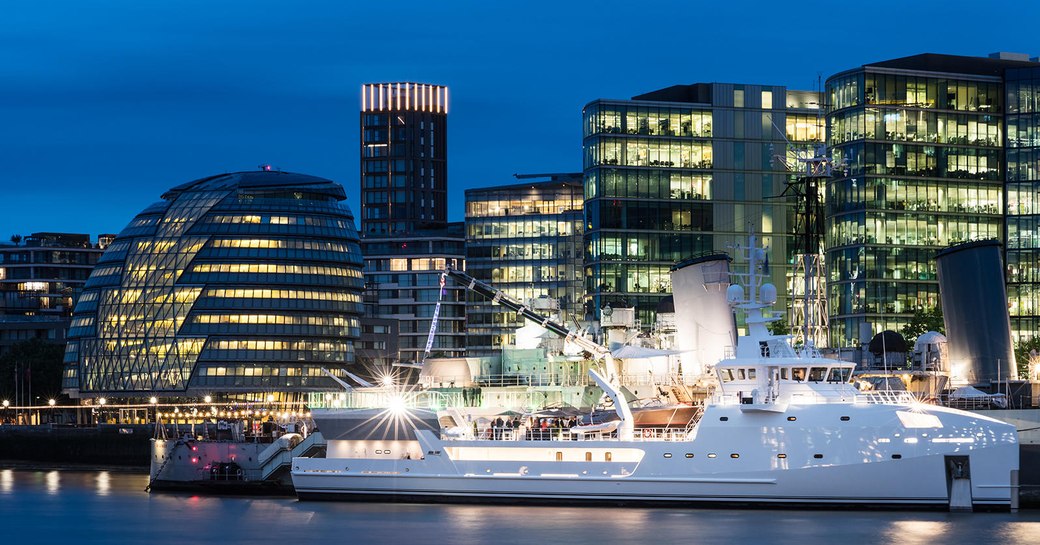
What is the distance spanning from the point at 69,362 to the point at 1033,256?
10513 centimetres

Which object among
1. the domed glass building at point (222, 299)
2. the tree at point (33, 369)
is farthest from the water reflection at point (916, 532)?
the tree at point (33, 369)

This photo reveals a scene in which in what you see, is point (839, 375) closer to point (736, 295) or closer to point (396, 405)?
point (736, 295)

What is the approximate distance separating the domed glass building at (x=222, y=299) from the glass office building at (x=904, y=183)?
66.3 meters

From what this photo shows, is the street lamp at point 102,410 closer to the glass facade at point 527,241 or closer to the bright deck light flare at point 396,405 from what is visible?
the glass facade at point 527,241

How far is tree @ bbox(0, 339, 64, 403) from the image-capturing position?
163875 mm

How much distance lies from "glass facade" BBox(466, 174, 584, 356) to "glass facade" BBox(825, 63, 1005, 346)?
40126mm

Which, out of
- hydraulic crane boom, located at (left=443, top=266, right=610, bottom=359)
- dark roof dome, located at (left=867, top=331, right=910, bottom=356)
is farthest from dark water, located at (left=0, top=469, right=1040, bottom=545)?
dark roof dome, located at (left=867, top=331, right=910, bottom=356)

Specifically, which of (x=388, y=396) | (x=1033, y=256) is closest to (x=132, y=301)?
(x=1033, y=256)

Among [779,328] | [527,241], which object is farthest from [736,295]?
[527,241]

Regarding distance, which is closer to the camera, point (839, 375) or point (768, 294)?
point (839, 375)

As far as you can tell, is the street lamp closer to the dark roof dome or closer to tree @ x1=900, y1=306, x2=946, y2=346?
tree @ x1=900, y1=306, x2=946, y2=346

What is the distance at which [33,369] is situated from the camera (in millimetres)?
169125

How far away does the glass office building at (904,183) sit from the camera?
115m

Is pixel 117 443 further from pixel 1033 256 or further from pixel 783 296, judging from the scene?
pixel 1033 256
